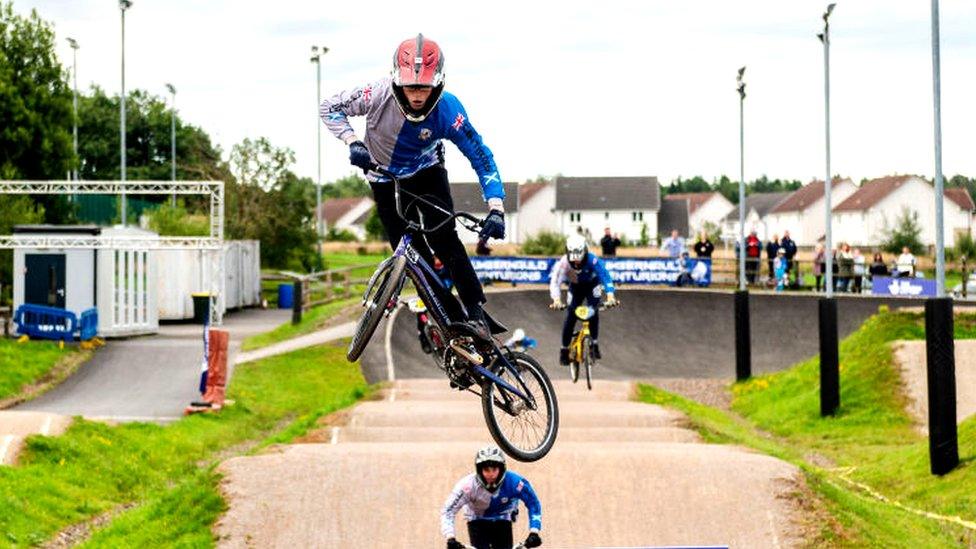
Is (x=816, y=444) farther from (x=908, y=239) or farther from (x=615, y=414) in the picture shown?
(x=908, y=239)

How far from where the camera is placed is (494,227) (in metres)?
10.7

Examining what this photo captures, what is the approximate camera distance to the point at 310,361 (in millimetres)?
69312

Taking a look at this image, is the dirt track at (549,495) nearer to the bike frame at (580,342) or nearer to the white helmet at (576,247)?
the bike frame at (580,342)

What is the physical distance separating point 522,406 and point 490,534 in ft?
28.4

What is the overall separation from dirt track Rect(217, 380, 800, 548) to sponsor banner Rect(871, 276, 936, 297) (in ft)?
121

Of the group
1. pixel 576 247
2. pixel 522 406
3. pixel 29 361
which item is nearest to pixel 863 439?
pixel 576 247

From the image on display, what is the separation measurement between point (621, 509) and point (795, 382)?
32142mm

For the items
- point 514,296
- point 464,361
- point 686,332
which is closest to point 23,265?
point 514,296

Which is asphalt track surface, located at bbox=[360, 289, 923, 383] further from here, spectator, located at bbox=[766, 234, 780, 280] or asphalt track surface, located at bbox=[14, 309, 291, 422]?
asphalt track surface, located at bbox=[14, 309, 291, 422]

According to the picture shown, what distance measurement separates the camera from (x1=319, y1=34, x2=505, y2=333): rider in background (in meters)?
10.6

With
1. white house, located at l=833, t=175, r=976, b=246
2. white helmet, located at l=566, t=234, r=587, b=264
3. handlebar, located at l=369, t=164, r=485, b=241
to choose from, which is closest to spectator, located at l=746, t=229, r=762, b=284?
white helmet, located at l=566, t=234, r=587, b=264

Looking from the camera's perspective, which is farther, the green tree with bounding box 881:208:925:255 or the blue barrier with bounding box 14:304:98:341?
the green tree with bounding box 881:208:925:255

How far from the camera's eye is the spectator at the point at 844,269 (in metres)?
77.5

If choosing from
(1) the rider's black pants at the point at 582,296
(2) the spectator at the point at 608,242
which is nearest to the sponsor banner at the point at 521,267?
(2) the spectator at the point at 608,242
